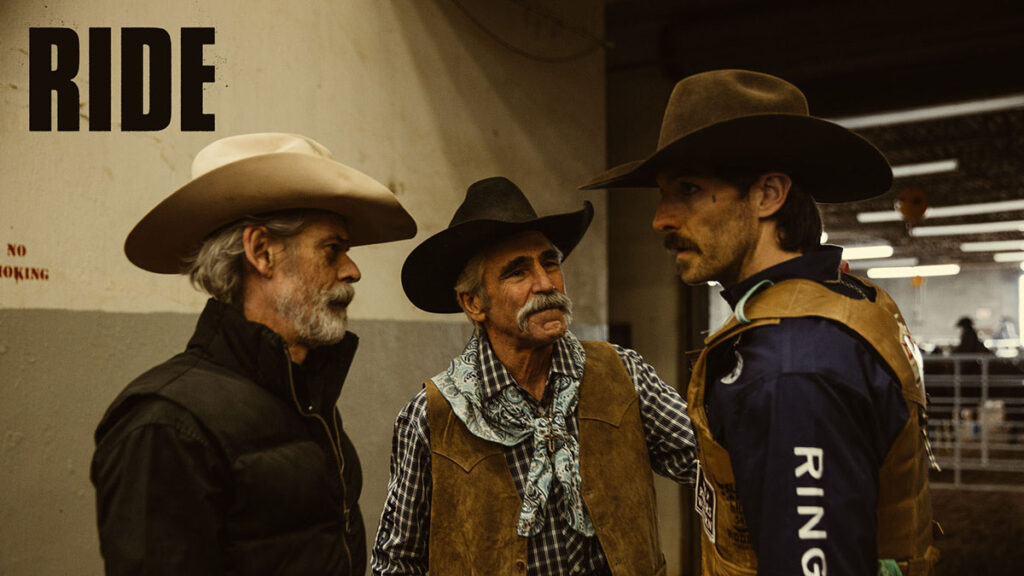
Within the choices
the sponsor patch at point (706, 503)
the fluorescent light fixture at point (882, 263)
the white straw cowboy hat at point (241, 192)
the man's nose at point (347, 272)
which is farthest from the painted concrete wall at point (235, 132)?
the fluorescent light fixture at point (882, 263)

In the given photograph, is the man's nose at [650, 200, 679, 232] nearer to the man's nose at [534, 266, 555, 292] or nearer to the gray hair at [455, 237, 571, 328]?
the man's nose at [534, 266, 555, 292]

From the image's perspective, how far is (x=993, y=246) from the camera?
64.7 feet

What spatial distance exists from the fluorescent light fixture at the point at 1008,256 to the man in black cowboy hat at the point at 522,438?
23.5 metres

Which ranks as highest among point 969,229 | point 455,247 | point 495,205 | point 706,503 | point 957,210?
point 957,210

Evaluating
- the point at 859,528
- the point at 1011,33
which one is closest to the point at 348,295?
the point at 859,528

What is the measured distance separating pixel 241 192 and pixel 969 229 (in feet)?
59.3

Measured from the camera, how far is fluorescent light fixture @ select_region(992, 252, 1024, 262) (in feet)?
69.9

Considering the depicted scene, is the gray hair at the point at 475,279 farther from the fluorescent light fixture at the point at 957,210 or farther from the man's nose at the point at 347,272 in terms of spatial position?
the fluorescent light fixture at the point at 957,210

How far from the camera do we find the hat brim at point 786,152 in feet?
5.16

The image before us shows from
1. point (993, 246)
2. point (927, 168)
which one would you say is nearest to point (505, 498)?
point (927, 168)

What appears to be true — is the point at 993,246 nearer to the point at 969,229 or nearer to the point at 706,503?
the point at 969,229

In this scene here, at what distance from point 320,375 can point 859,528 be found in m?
1.28

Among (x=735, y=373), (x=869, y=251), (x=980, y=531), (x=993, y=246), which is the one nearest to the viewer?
(x=735, y=373)

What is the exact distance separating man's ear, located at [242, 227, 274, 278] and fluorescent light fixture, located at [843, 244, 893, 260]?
18.8m
